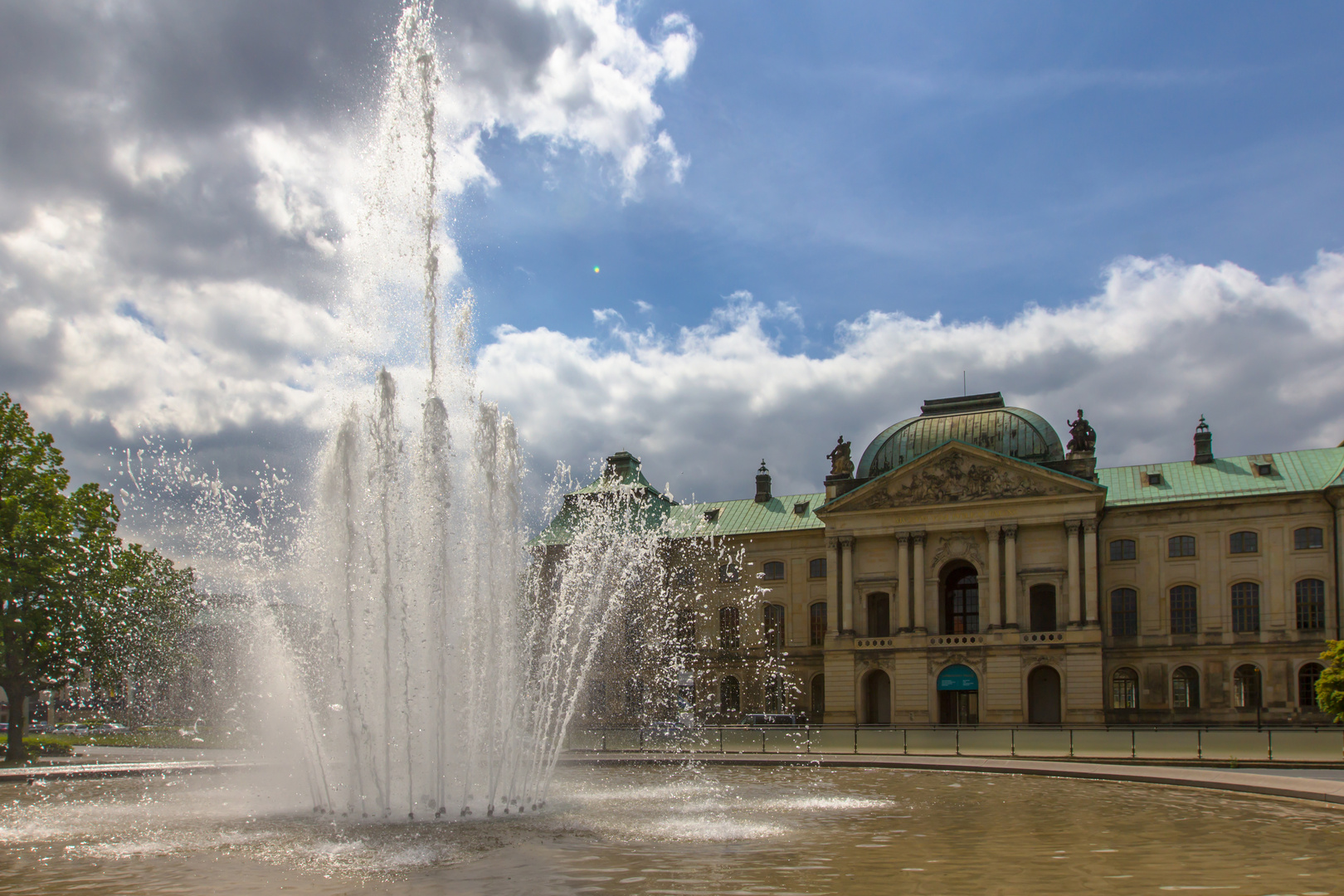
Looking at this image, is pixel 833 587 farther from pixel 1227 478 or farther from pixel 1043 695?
pixel 1227 478

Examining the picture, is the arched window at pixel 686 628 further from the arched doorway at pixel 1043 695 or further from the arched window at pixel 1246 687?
the arched window at pixel 1246 687

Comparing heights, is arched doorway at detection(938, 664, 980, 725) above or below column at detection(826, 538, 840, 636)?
below

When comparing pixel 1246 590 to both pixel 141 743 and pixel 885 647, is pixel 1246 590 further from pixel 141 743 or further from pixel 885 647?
pixel 141 743

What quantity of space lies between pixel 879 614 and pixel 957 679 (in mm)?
6800

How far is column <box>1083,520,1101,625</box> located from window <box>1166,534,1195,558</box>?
15.9 ft

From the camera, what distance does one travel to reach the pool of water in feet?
41.4


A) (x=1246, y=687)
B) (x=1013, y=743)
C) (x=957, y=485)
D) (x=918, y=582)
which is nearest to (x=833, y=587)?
(x=918, y=582)

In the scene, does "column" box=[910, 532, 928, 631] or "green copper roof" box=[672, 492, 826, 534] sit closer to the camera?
"column" box=[910, 532, 928, 631]

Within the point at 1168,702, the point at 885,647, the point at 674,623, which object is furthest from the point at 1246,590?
the point at 674,623

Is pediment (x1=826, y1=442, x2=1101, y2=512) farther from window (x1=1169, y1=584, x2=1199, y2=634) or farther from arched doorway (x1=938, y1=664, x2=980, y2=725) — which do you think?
arched doorway (x1=938, y1=664, x2=980, y2=725)

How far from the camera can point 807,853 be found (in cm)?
1460

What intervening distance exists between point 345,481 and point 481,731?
17.5ft

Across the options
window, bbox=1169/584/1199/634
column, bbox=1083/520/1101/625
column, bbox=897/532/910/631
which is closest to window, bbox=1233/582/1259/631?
window, bbox=1169/584/1199/634

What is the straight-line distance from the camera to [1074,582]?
57.9 metres
